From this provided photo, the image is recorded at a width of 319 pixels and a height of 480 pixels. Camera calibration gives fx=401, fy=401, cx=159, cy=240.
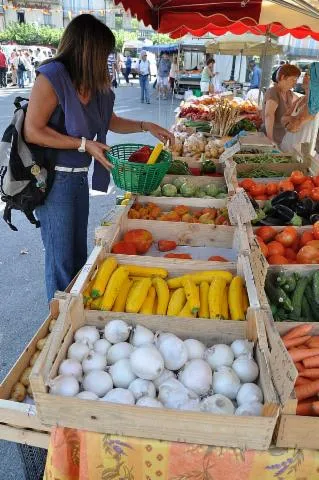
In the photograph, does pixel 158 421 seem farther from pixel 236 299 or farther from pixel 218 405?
pixel 236 299

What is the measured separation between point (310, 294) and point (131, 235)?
109 cm

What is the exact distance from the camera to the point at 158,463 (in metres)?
1.25

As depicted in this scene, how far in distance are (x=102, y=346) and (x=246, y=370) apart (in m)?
0.56

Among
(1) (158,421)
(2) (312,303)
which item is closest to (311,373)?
(2) (312,303)

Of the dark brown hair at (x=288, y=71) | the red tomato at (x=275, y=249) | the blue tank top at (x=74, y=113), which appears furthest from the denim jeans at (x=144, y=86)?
the red tomato at (x=275, y=249)

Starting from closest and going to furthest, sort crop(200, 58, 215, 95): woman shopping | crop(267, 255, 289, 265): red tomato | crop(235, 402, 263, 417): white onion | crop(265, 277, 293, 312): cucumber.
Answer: crop(235, 402, 263, 417): white onion → crop(265, 277, 293, 312): cucumber → crop(267, 255, 289, 265): red tomato → crop(200, 58, 215, 95): woman shopping

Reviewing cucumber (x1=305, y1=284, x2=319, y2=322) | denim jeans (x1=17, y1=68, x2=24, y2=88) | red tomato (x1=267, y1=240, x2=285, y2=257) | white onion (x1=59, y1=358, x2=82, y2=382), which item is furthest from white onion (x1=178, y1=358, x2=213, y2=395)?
denim jeans (x1=17, y1=68, x2=24, y2=88)

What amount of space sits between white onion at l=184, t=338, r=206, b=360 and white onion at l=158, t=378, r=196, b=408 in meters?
0.16

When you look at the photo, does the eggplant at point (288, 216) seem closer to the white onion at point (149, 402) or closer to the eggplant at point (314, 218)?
the eggplant at point (314, 218)

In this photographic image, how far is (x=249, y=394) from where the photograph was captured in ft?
4.45

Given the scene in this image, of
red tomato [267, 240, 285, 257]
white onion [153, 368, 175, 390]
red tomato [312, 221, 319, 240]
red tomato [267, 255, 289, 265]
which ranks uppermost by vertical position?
red tomato [312, 221, 319, 240]

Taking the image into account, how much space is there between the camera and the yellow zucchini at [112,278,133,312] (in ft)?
6.09

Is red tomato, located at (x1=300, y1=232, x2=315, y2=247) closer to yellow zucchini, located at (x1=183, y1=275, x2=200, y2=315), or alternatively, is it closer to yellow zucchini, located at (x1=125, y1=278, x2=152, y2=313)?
yellow zucchini, located at (x1=183, y1=275, x2=200, y2=315)

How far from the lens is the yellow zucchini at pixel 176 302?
72.3 inches
